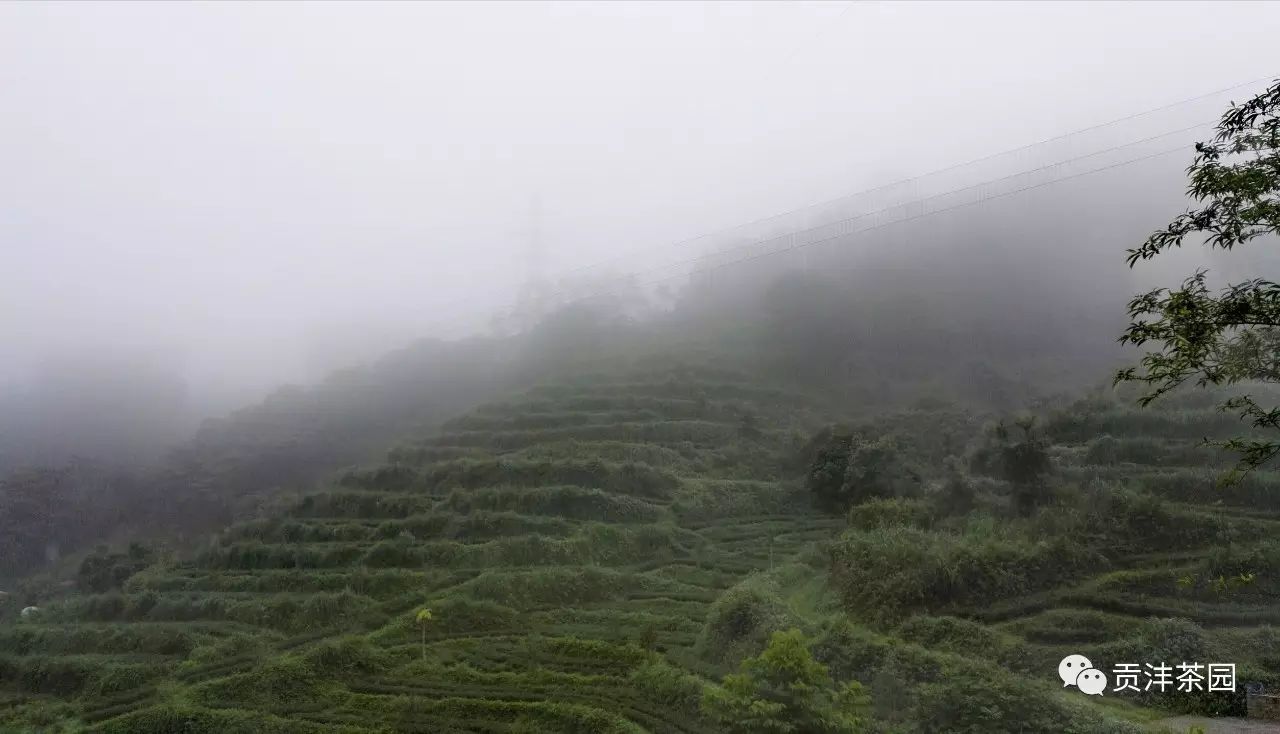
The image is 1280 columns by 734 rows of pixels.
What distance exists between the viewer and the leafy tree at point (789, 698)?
39.0 feet

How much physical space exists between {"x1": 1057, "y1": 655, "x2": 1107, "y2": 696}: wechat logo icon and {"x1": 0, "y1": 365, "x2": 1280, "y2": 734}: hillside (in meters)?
0.33

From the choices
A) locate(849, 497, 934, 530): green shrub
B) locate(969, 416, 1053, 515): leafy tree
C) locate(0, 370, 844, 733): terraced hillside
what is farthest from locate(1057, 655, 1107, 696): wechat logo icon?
locate(0, 370, 844, 733): terraced hillside

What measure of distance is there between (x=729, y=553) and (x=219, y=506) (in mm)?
18627

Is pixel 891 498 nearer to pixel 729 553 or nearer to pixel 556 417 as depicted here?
pixel 729 553

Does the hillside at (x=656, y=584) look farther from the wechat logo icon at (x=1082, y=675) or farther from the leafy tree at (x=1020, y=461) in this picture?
the wechat logo icon at (x=1082, y=675)

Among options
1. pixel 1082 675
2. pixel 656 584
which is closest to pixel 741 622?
pixel 656 584

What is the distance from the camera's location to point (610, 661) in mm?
17562

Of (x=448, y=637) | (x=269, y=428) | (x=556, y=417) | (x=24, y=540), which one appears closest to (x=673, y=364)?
(x=556, y=417)

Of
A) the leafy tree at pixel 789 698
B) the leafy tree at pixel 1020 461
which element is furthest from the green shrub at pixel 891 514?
the leafy tree at pixel 789 698

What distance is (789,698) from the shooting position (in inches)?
476

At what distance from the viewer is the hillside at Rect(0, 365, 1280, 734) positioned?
14156mm

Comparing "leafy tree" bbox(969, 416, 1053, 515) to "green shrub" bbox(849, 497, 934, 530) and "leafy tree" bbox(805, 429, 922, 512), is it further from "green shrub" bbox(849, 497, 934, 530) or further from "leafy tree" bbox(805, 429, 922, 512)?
"leafy tree" bbox(805, 429, 922, 512)

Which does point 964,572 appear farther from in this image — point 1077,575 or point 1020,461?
point 1020,461

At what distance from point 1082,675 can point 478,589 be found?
14.9 meters
